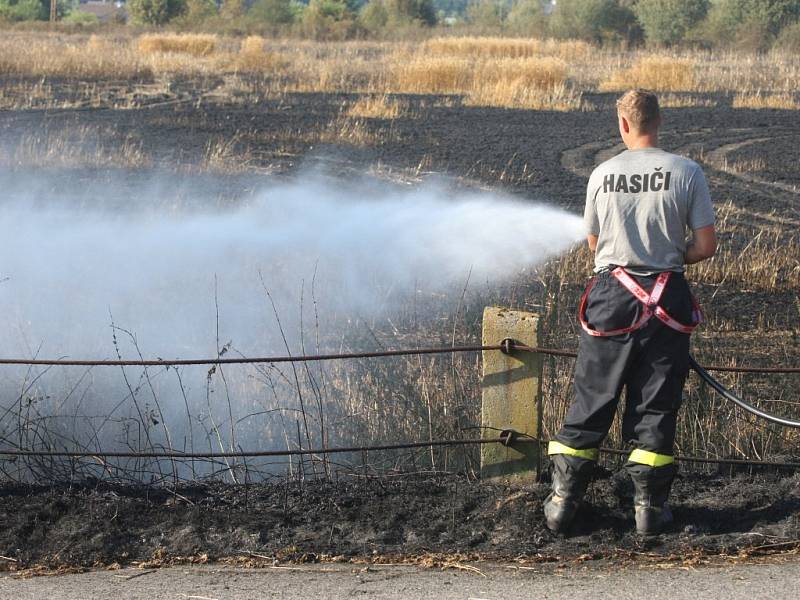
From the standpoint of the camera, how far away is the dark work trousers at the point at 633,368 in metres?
4.41

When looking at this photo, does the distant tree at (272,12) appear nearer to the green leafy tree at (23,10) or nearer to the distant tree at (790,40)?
the green leafy tree at (23,10)

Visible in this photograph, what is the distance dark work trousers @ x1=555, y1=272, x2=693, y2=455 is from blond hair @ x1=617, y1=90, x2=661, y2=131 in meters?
0.64

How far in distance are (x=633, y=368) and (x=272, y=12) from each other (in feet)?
214

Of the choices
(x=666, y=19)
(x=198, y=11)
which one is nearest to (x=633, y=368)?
(x=666, y=19)

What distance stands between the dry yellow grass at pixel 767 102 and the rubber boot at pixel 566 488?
26014 millimetres

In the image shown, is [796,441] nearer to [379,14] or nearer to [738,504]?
[738,504]

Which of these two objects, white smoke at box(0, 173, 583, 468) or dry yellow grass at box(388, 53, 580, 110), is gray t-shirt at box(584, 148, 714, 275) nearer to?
white smoke at box(0, 173, 583, 468)

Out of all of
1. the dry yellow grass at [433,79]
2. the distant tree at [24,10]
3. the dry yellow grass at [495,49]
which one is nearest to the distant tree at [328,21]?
the dry yellow grass at [495,49]

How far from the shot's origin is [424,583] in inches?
166

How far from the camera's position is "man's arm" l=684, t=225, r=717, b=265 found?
14.3 feet

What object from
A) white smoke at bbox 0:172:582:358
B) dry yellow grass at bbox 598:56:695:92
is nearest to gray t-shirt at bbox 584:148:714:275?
white smoke at bbox 0:172:582:358

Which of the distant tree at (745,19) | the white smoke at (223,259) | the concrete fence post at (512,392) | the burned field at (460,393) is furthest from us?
the distant tree at (745,19)

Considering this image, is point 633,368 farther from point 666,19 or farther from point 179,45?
point 666,19

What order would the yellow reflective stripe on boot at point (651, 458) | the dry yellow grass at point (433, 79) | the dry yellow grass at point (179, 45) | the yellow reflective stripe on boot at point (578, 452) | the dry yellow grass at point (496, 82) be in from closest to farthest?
1. the yellow reflective stripe on boot at point (651, 458)
2. the yellow reflective stripe on boot at point (578, 452)
3. the dry yellow grass at point (496, 82)
4. the dry yellow grass at point (433, 79)
5. the dry yellow grass at point (179, 45)
